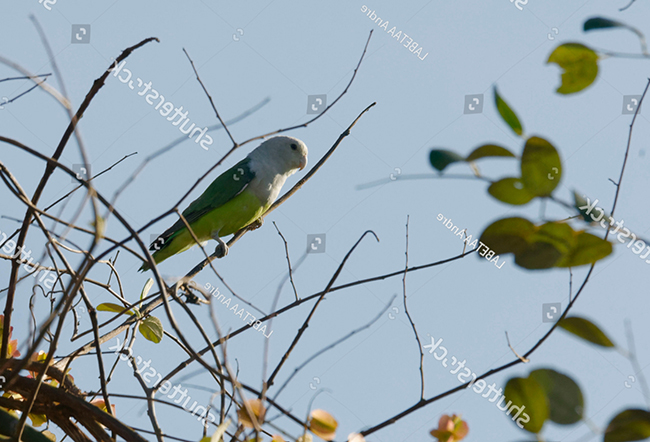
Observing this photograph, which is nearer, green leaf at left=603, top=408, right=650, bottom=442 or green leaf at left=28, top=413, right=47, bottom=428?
green leaf at left=603, top=408, right=650, bottom=442

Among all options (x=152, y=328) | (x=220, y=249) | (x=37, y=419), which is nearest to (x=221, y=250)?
(x=220, y=249)

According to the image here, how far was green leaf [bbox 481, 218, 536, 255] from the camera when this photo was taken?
0.77 meters

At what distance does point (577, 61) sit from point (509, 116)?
0.66 ft

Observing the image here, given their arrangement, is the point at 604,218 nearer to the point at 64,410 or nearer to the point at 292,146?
the point at 64,410

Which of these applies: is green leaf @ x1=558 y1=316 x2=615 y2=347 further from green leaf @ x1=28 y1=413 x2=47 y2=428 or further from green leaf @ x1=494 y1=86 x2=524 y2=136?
green leaf @ x1=28 y1=413 x2=47 y2=428

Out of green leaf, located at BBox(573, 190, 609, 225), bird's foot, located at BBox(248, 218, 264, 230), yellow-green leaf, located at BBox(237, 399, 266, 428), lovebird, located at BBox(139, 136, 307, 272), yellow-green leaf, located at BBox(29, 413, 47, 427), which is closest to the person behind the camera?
green leaf, located at BBox(573, 190, 609, 225)

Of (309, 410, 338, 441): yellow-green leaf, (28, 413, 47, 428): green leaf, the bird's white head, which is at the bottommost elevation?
(28, 413, 47, 428): green leaf

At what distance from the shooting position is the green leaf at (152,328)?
6.81 ft

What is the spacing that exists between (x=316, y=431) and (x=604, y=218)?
71 cm

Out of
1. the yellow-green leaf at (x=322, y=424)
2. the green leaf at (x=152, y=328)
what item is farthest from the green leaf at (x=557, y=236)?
the green leaf at (x=152, y=328)

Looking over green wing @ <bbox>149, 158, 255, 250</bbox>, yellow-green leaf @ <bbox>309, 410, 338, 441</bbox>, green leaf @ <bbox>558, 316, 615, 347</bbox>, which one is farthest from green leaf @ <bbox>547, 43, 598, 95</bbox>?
green wing @ <bbox>149, 158, 255, 250</bbox>

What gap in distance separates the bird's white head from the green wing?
20 centimetres

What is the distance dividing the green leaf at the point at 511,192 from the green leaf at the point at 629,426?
32 centimetres

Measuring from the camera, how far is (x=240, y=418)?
44.7 inches
